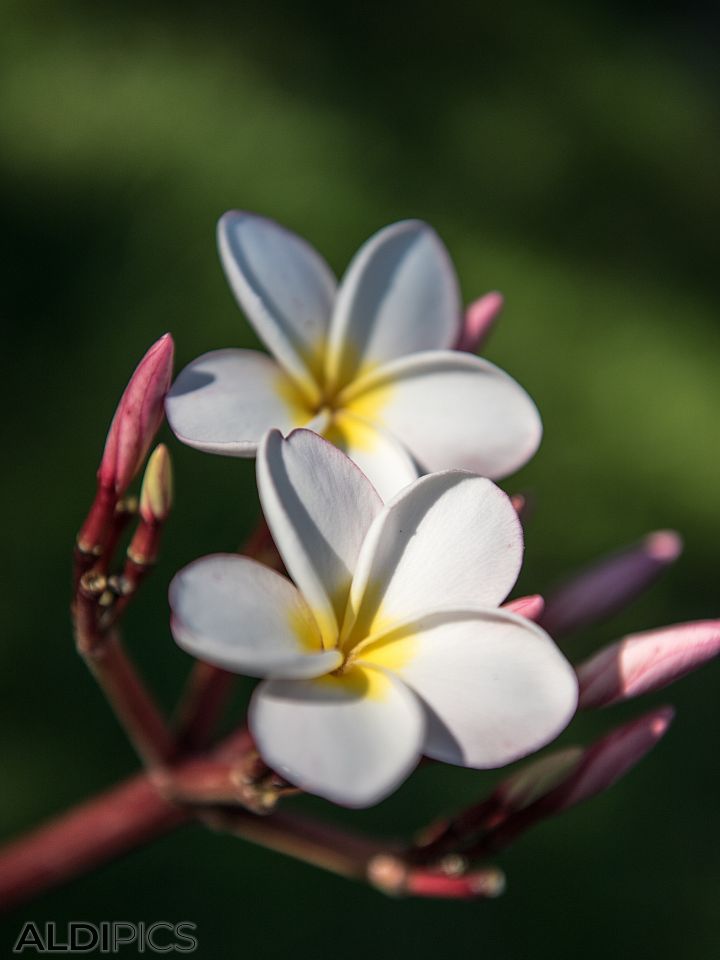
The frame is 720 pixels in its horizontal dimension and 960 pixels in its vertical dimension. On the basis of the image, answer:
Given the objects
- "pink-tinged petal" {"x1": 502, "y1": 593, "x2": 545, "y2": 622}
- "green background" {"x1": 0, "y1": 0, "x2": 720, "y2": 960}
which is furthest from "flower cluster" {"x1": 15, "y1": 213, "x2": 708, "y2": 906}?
"green background" {"x1": 0, "y1": 0, "x2": 720, "y2": 960}

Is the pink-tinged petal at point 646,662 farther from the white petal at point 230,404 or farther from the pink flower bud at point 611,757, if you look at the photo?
the white petal at point 230,404

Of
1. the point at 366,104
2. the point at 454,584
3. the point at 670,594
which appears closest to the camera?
the point at 454,584

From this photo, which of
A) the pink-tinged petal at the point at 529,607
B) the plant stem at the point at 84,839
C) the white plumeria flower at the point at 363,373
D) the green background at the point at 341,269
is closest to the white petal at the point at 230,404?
the white plumeria flower at the point at 363,373

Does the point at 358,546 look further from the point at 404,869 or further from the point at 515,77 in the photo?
the point at 515,77

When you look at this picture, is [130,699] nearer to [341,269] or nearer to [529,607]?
[529,607]

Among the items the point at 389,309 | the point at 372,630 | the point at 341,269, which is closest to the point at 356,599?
Result: the point at 372,630

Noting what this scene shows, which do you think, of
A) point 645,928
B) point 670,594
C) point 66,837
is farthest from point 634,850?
point 66,837
